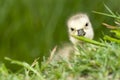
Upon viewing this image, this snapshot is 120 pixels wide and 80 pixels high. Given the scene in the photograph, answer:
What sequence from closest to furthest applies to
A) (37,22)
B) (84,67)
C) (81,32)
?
(84,67) → (81,32) → (37,22)

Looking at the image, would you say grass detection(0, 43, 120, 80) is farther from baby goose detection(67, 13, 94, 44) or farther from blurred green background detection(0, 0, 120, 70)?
blurred green background detection(0, 0, 120, 70)

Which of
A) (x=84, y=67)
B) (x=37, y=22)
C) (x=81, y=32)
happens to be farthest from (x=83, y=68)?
(x=37, y=22)

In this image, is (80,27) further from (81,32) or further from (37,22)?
(37,22)

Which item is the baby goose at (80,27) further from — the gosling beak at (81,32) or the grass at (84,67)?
the grass at (84,67)

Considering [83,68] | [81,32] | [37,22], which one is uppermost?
[37,22]

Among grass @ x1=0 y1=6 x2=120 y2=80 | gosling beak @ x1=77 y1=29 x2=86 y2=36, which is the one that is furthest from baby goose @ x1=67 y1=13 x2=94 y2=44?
grass @ x1=0 y1=6 x2=120 y2=80

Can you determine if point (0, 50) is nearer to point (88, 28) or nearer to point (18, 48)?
point (18, 48)

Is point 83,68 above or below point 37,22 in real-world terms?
below

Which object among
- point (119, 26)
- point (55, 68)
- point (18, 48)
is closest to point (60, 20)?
point (18, 48)
